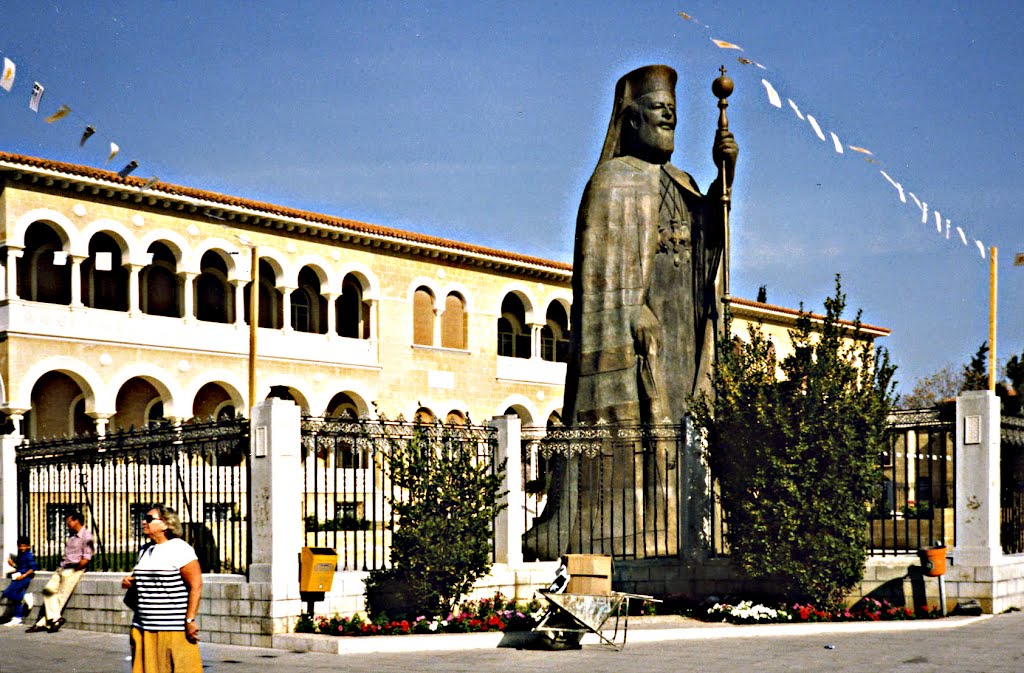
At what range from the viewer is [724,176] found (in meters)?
18.8

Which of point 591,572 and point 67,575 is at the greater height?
point 591,572

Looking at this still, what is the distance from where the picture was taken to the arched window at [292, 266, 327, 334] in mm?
45594

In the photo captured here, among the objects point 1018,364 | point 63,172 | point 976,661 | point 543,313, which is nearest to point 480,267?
point 543,313

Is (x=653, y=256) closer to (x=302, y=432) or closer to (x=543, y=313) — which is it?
(x=302, y=432)

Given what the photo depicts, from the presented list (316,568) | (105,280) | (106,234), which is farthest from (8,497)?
(105,280)

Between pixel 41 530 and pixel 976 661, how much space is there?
41.7ft

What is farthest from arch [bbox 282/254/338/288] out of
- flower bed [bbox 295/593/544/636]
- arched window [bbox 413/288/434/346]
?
flower bed [bbox 295/593/544/636]

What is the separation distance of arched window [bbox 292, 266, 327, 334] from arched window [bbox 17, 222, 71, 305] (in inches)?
343

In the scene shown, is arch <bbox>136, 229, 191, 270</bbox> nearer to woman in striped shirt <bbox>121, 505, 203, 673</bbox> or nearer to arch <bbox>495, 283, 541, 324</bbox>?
arch <bbox>495, 283, 541, 324</bbox>

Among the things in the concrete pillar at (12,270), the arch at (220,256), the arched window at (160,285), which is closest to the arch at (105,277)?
the arched window at (160,285)

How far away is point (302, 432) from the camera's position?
14.9 meters

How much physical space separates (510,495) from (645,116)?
581 centimetres

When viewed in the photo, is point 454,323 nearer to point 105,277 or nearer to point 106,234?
point 105,277

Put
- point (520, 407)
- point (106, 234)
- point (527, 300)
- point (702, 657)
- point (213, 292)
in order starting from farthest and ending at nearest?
point (520, 407) < point (527, 300) < point (213, 292) < point (106, 234) < point (702, 657)
